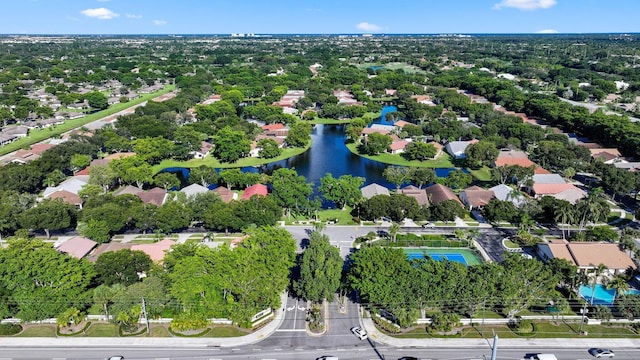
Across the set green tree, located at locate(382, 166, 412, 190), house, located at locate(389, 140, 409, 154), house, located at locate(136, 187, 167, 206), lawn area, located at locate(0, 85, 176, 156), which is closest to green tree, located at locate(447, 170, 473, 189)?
green tree, located at locate(382, 166, 412, 190)

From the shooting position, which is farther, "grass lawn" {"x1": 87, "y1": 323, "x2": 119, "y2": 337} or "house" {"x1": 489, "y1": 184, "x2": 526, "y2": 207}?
"house" {"x1": 489, "y1": 184, "x2": 526, "y2": 207}

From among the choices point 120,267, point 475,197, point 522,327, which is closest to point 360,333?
point 522,327

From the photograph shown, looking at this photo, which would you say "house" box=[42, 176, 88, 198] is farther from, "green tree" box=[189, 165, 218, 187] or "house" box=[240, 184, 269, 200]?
"house" box=[240, 184, 269, 200]

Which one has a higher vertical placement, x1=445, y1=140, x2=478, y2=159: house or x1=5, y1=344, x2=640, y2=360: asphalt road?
x1=445, y1=140, x2=478, y2=159: house

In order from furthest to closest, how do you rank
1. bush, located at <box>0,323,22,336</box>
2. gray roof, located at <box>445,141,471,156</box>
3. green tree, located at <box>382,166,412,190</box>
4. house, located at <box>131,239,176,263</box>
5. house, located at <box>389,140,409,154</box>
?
house, located at <box>389,140,409,154</box>, gray roof, located at <box>445,141,471,156</box>, green tree, located at <box>382,166,412,190</box>, house, located at <box>131,239,176,263</box>, bush, located at <box>0,323,22,336</box>

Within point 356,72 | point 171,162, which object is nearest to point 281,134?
point 171,162

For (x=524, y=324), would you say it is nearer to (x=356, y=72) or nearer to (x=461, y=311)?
(x=461, y=311)

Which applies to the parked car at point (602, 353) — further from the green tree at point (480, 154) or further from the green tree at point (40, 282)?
the green tree at point (480, 154)

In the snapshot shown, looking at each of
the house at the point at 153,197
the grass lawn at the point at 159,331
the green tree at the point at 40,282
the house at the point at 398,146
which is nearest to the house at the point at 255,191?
the house at the point at 153,197
